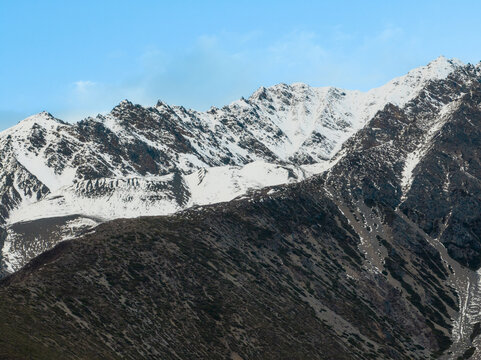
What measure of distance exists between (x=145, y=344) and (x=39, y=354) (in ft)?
137

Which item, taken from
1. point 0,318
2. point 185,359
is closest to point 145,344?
point 185,359

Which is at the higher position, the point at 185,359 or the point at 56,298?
the point at 56,298

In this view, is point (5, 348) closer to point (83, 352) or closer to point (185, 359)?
point (83, 352)

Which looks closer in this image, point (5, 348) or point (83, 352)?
point (5, 348)

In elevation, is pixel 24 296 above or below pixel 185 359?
above

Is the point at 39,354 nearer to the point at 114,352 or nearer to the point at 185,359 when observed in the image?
the point at 114,352

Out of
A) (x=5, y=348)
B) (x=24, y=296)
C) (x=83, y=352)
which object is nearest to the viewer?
(x=5, y=348)

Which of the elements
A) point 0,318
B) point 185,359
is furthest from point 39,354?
point 185,359

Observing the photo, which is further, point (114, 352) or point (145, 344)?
point (145, 344)

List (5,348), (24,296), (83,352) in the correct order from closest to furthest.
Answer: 1. (5,348)
2. (83,352)
3. (24,296)

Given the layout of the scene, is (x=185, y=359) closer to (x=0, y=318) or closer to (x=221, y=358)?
(x=221, y=358)

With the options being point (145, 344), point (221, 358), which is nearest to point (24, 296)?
point (145, 344)

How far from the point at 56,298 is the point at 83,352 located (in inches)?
1178

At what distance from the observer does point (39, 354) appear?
15262 cm
